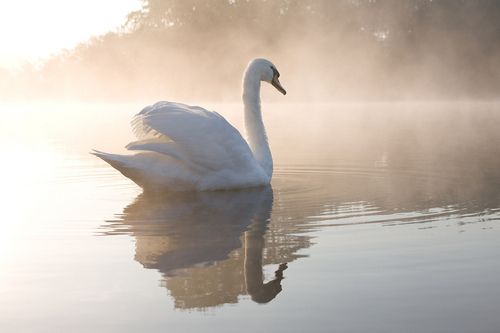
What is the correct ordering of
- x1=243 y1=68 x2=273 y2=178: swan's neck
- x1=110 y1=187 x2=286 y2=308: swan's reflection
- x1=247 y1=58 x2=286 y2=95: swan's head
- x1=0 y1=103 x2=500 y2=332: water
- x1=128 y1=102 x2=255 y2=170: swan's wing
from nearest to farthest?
x1=0 y1=103 x2=500 y2=332: water → x1=110 y1=187 x2=286 y2=308: swan's reflection → x1=128 y1=102 x2=255 y2=170: swan's wing → x1=243 y1=68 x2=273 y2=178: swan's neck → x1=247 y1=58 x2=286 y2=95: swan's head

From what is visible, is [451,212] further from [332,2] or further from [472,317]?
[332,2]

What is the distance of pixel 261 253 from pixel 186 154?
3.18 metres

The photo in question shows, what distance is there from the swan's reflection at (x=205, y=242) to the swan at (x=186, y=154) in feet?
0.50

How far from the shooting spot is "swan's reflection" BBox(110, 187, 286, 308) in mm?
5375

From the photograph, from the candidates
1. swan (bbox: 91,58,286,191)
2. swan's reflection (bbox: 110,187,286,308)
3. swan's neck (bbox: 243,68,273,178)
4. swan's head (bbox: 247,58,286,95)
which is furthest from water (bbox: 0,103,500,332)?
swan's head (bbox: 247,58,286,95)

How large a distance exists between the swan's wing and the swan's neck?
750 mm

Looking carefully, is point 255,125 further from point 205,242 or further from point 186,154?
point 205,242

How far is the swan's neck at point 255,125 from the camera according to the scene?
1050cm

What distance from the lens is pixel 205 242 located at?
6918mm

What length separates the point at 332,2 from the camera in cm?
6328

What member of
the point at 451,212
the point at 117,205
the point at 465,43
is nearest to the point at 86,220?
the point at 117,205

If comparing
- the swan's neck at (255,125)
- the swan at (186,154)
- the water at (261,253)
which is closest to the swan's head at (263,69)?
the swan's neck at (255,125)

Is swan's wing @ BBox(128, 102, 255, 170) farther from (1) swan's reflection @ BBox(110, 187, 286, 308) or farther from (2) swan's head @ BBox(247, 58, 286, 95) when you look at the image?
(2) swan's head @ BBox(247, 58, 286, 95)

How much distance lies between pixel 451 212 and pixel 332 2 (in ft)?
185
